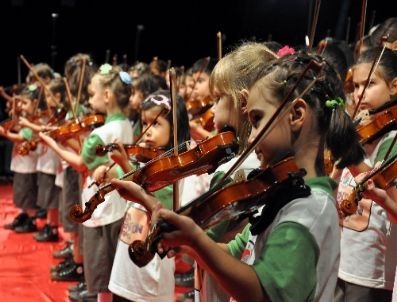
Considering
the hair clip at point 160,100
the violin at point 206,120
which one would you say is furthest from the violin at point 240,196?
the violin at point 206,120

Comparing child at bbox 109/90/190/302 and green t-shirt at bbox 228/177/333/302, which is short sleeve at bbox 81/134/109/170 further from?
green t-shirt at bbox 228/177/333/302

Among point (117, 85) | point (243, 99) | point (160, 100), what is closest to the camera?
point (243, 99)

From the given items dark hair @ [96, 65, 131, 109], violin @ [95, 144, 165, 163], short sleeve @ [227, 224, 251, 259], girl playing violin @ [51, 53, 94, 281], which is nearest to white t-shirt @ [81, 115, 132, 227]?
dark hair @ [96, 65, 131, 109]

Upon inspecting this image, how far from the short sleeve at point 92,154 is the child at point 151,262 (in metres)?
0.39

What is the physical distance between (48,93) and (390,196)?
3.01 meters

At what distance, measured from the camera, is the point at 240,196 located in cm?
101

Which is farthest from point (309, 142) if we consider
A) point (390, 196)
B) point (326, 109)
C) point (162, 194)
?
point (162, 194)

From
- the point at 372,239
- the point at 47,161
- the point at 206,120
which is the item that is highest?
the point at 206,120

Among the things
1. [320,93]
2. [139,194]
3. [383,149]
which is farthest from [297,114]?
[383,149]

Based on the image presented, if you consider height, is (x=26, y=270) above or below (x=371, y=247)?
below

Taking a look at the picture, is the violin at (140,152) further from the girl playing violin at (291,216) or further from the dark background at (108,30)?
the dark background at (108,30)

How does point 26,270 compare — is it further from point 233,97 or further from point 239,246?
point 239,246

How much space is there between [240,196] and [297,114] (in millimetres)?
181

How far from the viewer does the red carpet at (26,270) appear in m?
3.11
